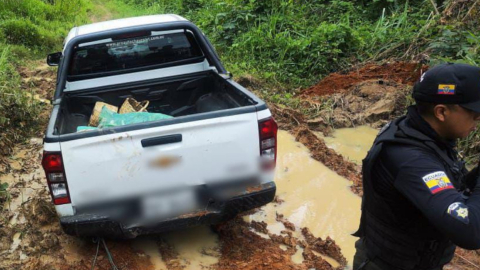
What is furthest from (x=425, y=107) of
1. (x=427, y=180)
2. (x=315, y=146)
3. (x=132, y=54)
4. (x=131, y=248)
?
(x=315, y=146)

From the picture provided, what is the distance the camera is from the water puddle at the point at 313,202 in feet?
13.1

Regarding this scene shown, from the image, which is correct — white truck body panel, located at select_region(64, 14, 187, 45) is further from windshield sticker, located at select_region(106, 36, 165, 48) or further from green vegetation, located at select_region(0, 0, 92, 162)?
green vegetation, located at select_region(0, 0, 92, 162)

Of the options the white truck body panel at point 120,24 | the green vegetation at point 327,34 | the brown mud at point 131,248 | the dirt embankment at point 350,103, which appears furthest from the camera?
the green vegetation at point 327,34

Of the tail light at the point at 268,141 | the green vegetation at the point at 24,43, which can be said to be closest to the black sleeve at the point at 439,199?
the tail light at the point at 268,141

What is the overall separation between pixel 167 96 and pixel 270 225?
1.83 metres

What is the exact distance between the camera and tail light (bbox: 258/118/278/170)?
3225mm

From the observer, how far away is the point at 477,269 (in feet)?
10.9

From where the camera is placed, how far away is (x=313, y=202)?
14.8 feet

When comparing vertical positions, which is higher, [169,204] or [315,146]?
[169,204]

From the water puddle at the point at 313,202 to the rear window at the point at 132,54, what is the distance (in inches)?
68.7

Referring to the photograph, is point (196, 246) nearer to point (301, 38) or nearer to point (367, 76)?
point (367, 76)

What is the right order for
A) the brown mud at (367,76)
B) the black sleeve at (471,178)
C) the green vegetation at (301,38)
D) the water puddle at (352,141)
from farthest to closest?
the brown mud at (367,76) → the green vegetation at (301,38) → the water puddle at (352,141) → the black sleeve at (471,178)

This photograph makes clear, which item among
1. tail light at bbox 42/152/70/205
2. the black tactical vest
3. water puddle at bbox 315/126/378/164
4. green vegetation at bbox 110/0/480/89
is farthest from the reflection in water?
green vegetation at bbox 110/0/480/89

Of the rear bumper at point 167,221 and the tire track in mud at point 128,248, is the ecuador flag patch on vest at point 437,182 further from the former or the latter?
the tire track in mud at point 128,248
